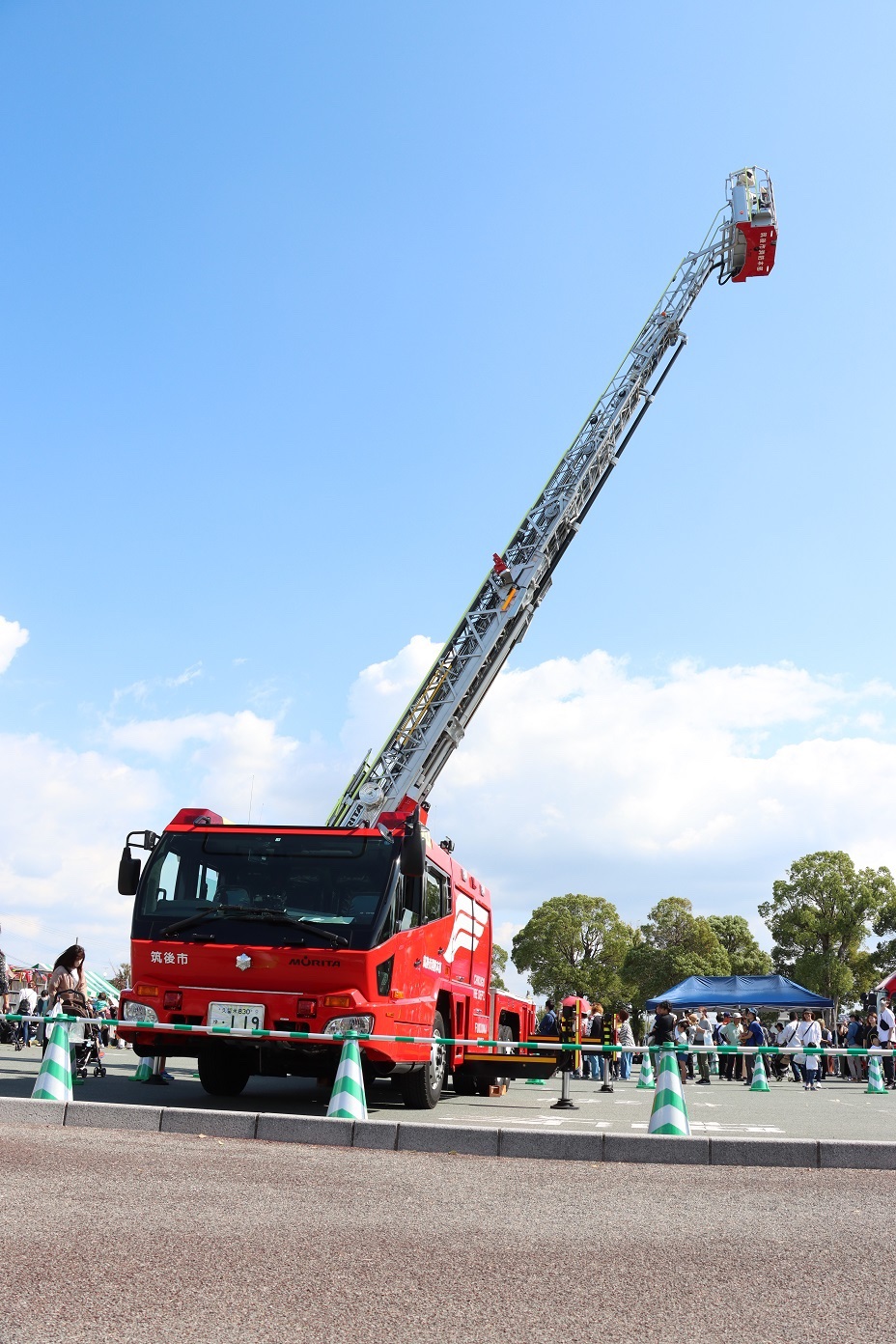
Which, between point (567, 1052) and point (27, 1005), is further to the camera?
point (27, 1005)

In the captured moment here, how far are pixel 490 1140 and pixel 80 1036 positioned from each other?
6.17 m

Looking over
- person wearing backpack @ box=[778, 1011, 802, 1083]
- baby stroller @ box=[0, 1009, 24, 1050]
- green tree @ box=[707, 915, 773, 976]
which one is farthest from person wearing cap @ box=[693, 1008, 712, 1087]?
green tree @ box=[707, 915, 773, 976]

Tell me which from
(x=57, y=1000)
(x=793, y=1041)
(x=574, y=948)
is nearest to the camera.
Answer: (x=57, y=1000)

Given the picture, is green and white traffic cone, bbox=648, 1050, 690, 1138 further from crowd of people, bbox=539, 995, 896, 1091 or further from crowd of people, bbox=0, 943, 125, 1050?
crowd of people, bbox=539, 995, 896, 1091

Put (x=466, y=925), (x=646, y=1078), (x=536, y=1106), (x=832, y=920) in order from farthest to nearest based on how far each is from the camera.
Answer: (x=832, y=920)
(x=646, y=1078)
(x=536, y=1106)
(x=466, y=925)

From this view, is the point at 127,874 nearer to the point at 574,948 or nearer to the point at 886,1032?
the point at 886,1032

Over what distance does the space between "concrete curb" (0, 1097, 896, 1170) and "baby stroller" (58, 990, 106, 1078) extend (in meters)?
2.76

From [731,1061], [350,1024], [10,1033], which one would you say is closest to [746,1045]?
[731,1061]

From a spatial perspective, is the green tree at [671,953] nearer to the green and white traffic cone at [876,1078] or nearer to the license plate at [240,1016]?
the green and white traffic cone at [876,1078]

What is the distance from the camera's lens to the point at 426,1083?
11156 millimetres

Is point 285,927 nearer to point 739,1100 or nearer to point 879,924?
point 739,1100

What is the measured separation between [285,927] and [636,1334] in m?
6.57

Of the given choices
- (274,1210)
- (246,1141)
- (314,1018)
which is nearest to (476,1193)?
(274,1210)

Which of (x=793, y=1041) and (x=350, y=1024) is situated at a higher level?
(x=350, y=1024)
